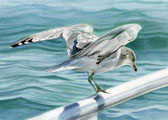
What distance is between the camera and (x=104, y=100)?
2.94 feet

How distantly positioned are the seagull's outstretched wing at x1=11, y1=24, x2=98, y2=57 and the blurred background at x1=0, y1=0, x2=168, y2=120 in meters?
0.14

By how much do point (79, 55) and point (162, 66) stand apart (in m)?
0.56

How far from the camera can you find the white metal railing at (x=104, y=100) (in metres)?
0.83

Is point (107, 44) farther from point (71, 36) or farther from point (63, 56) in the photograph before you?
point (63, 56)

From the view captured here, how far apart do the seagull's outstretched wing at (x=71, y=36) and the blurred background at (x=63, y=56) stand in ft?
0.45

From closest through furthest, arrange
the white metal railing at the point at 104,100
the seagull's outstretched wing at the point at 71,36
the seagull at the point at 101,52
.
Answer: the white metal railing at the point at 104,100, the seagull at the point at 101,52, the seagull's outstretched wing at the point at 71,36

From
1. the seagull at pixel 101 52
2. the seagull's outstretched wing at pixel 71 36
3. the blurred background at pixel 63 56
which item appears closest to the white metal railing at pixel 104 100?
the seagull at pixel 101 52

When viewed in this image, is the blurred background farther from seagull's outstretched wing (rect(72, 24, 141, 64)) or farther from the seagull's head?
seagull's outstretched wing (rect(72, 24, 141, 64))

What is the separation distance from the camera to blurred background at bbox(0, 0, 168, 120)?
1.42 meters

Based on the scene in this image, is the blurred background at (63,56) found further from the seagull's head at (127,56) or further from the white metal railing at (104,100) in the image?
the white metal railing at (104,100)

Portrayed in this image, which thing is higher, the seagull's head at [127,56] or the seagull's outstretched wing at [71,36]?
the seagull's outstretched wing at [71,36]

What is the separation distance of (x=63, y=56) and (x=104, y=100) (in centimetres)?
64

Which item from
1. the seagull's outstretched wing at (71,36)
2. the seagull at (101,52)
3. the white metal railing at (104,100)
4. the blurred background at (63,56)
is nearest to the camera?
the white metal railing at (104,100)

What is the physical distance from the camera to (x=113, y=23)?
162 centimetres
